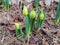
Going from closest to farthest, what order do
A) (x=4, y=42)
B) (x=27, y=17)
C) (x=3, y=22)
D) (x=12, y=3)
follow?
(x=27, y=17), (x=4, y=42), (x=3, y=22), (x=12, y=3)

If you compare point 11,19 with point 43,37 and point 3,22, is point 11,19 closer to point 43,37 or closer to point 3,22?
point 3,22

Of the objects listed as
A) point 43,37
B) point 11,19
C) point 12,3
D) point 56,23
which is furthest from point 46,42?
point 12,3

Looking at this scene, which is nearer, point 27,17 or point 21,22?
point 27,17

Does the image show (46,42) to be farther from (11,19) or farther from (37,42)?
(11,19)

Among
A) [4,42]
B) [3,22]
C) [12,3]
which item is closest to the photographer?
[4,42]

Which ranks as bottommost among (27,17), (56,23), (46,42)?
(46,42)

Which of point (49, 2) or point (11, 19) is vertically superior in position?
point (49, 2)
